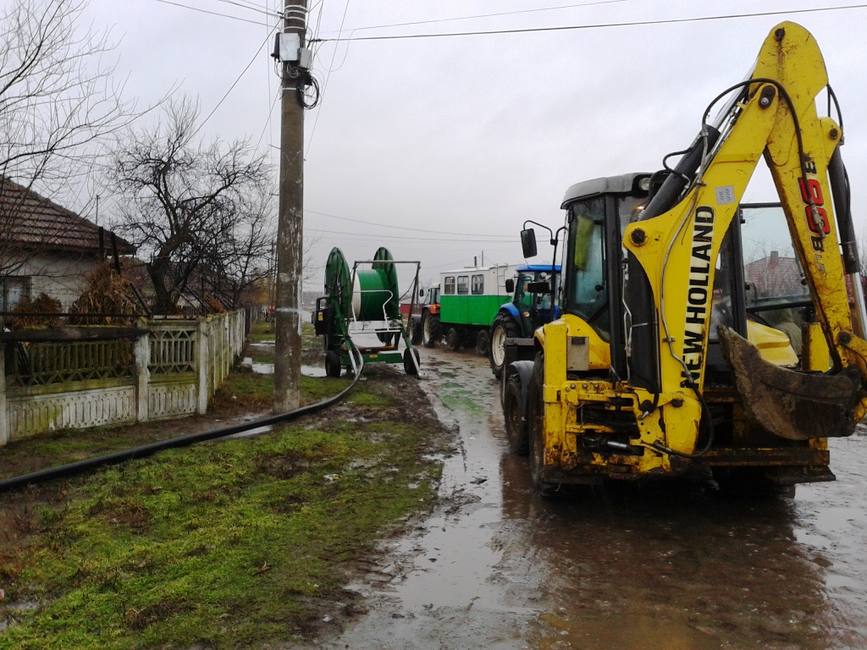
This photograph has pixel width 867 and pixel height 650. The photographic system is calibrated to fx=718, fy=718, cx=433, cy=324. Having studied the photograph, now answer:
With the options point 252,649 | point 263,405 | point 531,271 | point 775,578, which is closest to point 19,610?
point 252,649

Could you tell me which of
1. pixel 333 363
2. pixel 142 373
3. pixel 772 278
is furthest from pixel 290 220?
pixel 772 278

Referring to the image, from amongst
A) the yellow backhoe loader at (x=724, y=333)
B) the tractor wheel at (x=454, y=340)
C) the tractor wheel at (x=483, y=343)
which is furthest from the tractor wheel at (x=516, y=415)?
the tractor wheel at (x=454, y=340)

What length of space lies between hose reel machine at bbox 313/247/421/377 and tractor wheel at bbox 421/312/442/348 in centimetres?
1191

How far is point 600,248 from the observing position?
634cm

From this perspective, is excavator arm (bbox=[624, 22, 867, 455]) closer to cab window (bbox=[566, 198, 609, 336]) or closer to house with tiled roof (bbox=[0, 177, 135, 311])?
cab window (bbox=[566, 198, 609, 336])

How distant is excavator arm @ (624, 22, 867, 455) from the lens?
487 cm

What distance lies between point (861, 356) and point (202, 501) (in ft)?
17.1

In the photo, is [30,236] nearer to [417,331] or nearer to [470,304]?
[470,304]

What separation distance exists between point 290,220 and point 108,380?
3.24 m

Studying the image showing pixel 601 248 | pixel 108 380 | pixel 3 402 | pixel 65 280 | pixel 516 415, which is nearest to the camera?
pixel 601 248

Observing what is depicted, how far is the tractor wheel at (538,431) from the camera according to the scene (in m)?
6.18

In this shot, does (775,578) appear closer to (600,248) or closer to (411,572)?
(411,572)

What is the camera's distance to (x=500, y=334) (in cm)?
1741

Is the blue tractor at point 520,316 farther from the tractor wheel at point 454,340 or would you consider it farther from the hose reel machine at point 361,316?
the tractor wheel at point 454,340
